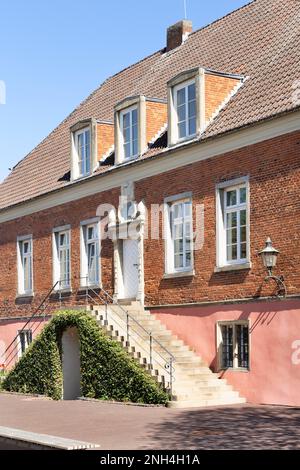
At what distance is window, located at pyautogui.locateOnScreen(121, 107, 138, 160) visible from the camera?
25.5 metres

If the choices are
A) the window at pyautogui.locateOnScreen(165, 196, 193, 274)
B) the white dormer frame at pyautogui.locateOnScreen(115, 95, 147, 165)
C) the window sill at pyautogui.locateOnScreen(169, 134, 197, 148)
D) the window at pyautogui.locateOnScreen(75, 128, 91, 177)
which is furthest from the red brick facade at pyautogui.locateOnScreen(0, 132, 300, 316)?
the window at pyautogui.locateOnScreen(75, 128, 91, 177)

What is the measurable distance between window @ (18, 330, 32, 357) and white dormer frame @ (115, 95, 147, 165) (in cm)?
814

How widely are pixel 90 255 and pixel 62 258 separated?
1807 mm

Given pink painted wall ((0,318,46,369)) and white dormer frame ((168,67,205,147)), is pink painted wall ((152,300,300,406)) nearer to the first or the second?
white dormer frame ((168,67,205,147))

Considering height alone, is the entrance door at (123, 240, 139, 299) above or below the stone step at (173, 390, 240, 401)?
above

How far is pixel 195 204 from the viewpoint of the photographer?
22.5m

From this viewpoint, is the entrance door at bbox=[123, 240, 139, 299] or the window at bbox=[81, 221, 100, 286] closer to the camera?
the entrance door at bbox=[123, 240, 139, 299]

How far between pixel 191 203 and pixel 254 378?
5.13m

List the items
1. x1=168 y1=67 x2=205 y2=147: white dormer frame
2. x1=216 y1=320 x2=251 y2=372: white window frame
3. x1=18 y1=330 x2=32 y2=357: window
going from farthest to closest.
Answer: x1=18 y1=330 x2=32 y2=357: window → x1=168 y1=67 x2=205 y2=147: white dormer frame → x1=216 y1=320 x2=251 y2=372: white window frame

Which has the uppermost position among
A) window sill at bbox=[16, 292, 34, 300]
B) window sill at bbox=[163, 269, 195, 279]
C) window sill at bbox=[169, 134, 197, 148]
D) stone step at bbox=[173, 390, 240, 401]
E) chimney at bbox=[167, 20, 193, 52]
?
chimney at bbox=[167, 20, 193, 52]

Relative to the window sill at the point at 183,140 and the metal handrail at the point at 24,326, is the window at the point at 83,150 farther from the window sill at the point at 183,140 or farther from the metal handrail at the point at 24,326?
the window sill at the point at 183,140

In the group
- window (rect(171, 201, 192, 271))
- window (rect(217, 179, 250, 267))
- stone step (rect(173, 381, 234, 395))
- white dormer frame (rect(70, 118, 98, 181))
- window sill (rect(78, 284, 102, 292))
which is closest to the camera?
stone step (rect(173, 381, 234, 395))

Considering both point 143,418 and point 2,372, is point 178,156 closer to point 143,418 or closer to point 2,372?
point 143,418
